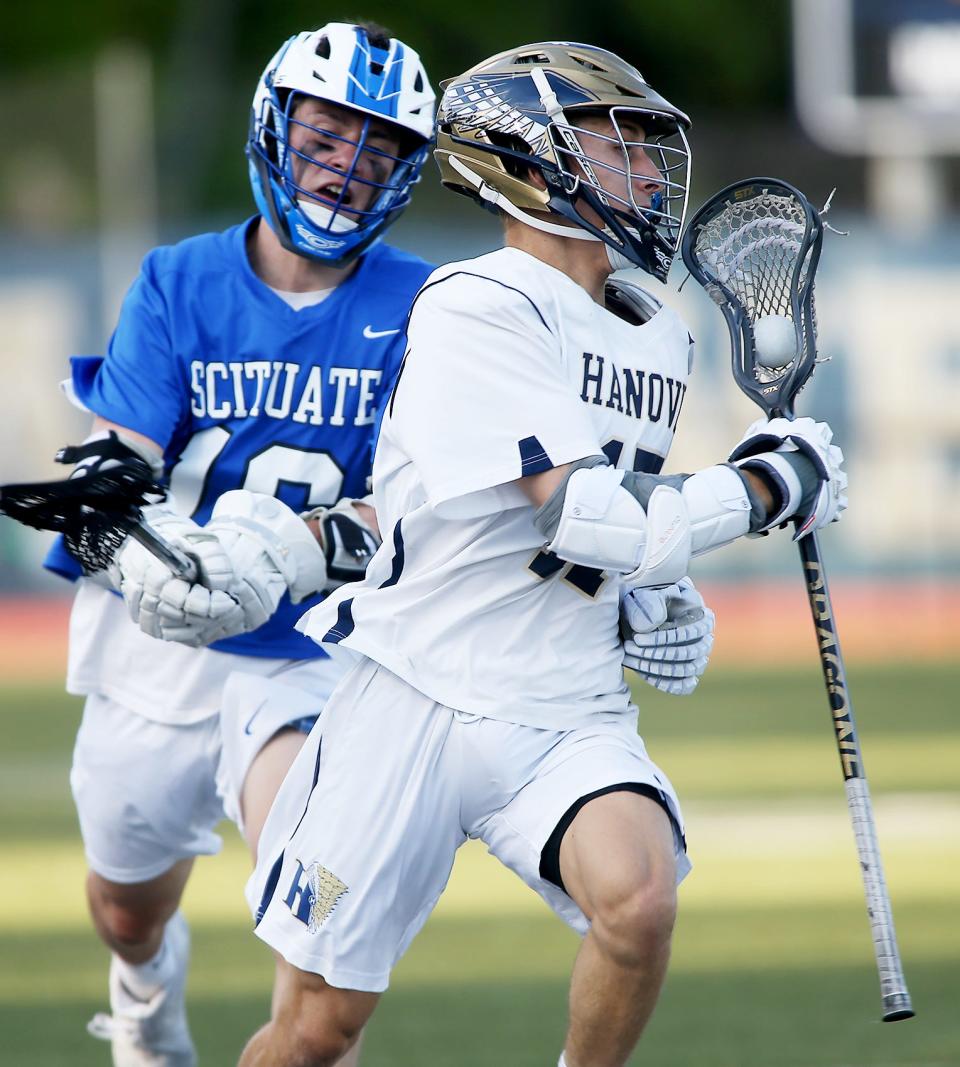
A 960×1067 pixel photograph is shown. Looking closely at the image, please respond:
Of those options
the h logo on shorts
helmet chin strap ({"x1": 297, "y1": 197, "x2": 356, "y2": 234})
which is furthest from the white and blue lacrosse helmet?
the h logo on shorts

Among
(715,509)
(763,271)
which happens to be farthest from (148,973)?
(763,271)

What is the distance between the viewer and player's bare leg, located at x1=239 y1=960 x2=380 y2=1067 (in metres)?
3.61

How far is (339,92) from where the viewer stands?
4273 millimetres

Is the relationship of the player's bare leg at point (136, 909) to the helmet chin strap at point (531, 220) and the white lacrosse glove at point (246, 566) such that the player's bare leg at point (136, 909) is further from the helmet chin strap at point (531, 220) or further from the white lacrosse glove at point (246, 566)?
the helmet chin strap at point (531, 220)

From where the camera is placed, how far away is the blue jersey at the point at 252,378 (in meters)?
4.38

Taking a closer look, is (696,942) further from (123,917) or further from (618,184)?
(618,184)

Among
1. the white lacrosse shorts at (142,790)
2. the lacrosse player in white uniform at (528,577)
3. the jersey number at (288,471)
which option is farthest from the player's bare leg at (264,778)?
the jersey number at (288,471)

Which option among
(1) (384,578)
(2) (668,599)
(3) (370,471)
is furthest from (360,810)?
(3) (370,471)

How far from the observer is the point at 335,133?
433cm

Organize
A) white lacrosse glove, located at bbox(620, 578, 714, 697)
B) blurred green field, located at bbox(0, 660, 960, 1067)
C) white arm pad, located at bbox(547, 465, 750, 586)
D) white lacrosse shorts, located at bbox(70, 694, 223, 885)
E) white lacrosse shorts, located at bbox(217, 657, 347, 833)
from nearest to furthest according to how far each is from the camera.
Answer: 1. white arm pad, located at bbox(547, 465, 750, 586)
2. white lacrosse glove, located at bbox(620, 578, 714, 697)
3. white lacrosse shorts, located at bbox(217, 657, 347, 833)
4. white lacrosse shorts, located at bbox(70, 694, 223, 885)
5. blurred green field, located at bbox(0, 660, 960, 1067)

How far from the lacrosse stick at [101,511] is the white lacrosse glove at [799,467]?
3.86 ft

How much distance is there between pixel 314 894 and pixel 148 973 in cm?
145

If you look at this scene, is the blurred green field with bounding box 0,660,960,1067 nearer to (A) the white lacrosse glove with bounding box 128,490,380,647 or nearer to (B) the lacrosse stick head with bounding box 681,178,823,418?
(A) the white lacrosse glove with bounding box 128,490,380,647

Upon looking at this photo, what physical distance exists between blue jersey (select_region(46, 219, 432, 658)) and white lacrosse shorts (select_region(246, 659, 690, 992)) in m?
0.88
